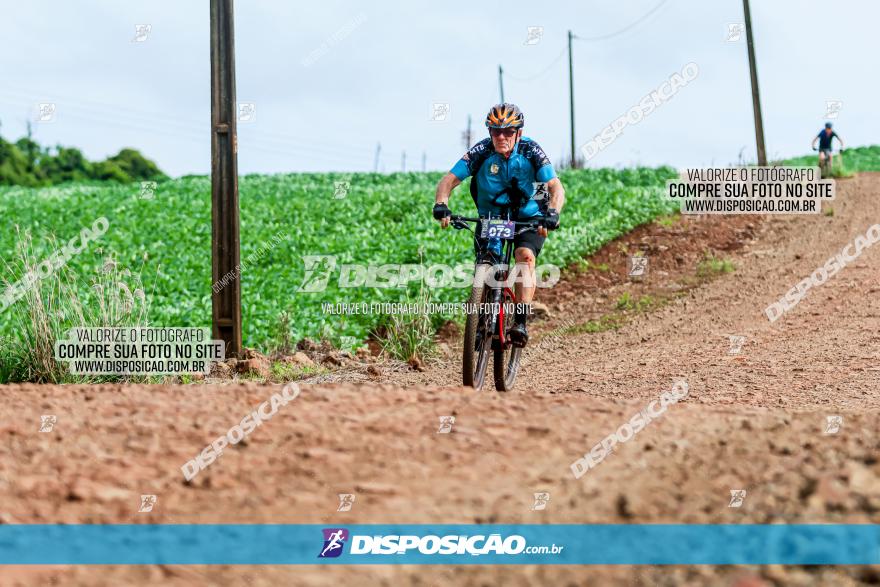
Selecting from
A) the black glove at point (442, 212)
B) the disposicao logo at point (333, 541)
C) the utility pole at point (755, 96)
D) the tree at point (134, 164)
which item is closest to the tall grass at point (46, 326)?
the black glove at point (442, 212)

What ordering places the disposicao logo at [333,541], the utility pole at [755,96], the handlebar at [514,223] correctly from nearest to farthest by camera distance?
the disposicao logo at [333,541], the handlebar at [514,223], the utility pole at [755,96]

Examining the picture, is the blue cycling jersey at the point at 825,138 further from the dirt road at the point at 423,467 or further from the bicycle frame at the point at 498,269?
the bicycle frame at the point at 498,269

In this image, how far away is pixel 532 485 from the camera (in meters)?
4.22

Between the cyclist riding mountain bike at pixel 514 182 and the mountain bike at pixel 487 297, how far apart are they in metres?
0.10

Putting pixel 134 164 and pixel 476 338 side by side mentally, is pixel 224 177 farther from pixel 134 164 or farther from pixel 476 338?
pixel 134 164

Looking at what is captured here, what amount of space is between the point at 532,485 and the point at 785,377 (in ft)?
19.7

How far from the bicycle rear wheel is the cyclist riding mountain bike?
0.34 m

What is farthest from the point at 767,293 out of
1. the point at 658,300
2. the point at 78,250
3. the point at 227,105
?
the point at 78,250

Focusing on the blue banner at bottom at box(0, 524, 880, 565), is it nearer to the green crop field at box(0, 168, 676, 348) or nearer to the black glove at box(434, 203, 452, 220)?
the black glove at box(434, 203, 452, 220)

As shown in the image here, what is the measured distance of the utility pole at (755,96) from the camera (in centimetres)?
2422

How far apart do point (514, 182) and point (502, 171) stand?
Answer: 0.14 metres

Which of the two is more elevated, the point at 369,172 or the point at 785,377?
the point at 369,172

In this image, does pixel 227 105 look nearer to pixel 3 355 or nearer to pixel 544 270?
pixel 3 355

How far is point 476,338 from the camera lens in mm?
7449
